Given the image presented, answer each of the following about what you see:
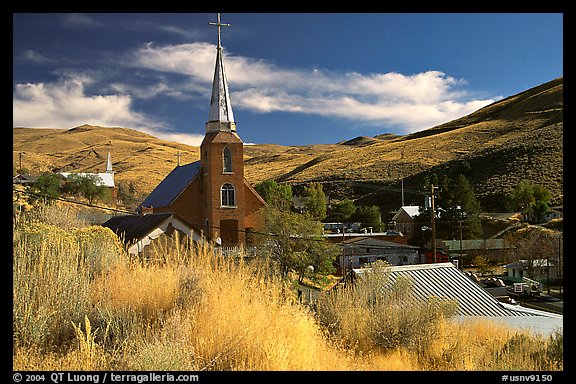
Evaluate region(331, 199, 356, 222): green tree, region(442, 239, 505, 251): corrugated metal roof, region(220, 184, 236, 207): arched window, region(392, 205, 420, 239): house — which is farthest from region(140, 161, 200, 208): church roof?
region(442, 239, 505, 251): corrugated metal roof

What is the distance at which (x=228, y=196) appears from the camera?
2569cm

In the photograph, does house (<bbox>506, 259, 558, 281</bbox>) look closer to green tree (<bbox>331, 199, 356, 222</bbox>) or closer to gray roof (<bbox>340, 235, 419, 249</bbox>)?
gray roof (<bbox>340, 235, 419, 249</bbox>)

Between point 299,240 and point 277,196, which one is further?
point 277,196

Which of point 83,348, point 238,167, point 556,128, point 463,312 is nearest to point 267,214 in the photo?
point 238,167

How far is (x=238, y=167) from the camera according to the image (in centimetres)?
2605

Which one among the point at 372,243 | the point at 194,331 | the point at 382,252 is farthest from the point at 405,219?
the point at 194,331

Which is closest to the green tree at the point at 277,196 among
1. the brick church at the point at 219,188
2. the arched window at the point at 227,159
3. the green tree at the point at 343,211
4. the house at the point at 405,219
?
the brick church at the point at 219,188

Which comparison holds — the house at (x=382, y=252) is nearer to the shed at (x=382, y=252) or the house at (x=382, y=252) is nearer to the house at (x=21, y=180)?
the shed at (x=382, y=252)

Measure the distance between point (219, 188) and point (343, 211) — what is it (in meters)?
15.7

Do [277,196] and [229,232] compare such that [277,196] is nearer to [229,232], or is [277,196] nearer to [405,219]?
[229,232]

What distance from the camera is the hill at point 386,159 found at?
46.0m

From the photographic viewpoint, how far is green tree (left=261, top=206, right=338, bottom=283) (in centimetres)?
2158
